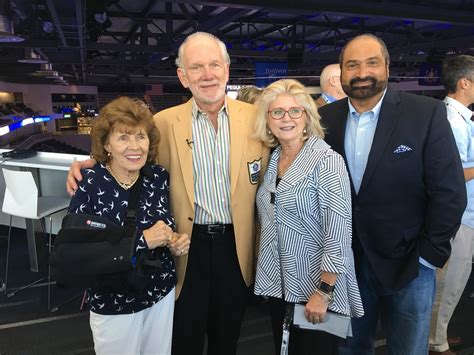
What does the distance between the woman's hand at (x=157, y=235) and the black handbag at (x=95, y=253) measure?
5 cm

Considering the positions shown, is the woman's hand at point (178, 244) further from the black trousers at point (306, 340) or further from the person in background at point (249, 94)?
the person in background at point (249, 94)

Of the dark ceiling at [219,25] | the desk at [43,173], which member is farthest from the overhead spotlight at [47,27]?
the desk at [43,173]

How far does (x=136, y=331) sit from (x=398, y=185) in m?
1.20

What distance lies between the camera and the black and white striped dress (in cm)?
149

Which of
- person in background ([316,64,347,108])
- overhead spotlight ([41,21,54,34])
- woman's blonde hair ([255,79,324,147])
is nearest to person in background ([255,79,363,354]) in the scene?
woman's blonde hair ([255,79,324,147])

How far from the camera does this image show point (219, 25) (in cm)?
592

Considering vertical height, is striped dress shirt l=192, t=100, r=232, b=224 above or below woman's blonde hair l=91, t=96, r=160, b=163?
below

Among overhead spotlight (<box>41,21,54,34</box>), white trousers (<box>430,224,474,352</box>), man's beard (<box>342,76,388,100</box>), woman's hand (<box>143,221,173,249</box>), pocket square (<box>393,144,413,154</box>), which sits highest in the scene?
overhead spotlight (<box>41,21,54,34</box>)

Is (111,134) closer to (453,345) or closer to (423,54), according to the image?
(453,345)

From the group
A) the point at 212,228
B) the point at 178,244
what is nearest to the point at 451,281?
the point at 212,228

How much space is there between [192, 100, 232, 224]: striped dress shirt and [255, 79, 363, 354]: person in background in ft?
0.55

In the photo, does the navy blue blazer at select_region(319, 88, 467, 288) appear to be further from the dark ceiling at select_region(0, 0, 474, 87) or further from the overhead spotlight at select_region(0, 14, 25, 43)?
the overhead spotlight at select_region(0, 14, 25, 43)

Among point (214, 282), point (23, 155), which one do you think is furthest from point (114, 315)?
point (23, 155)

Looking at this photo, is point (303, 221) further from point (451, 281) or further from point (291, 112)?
point (451, 281)
